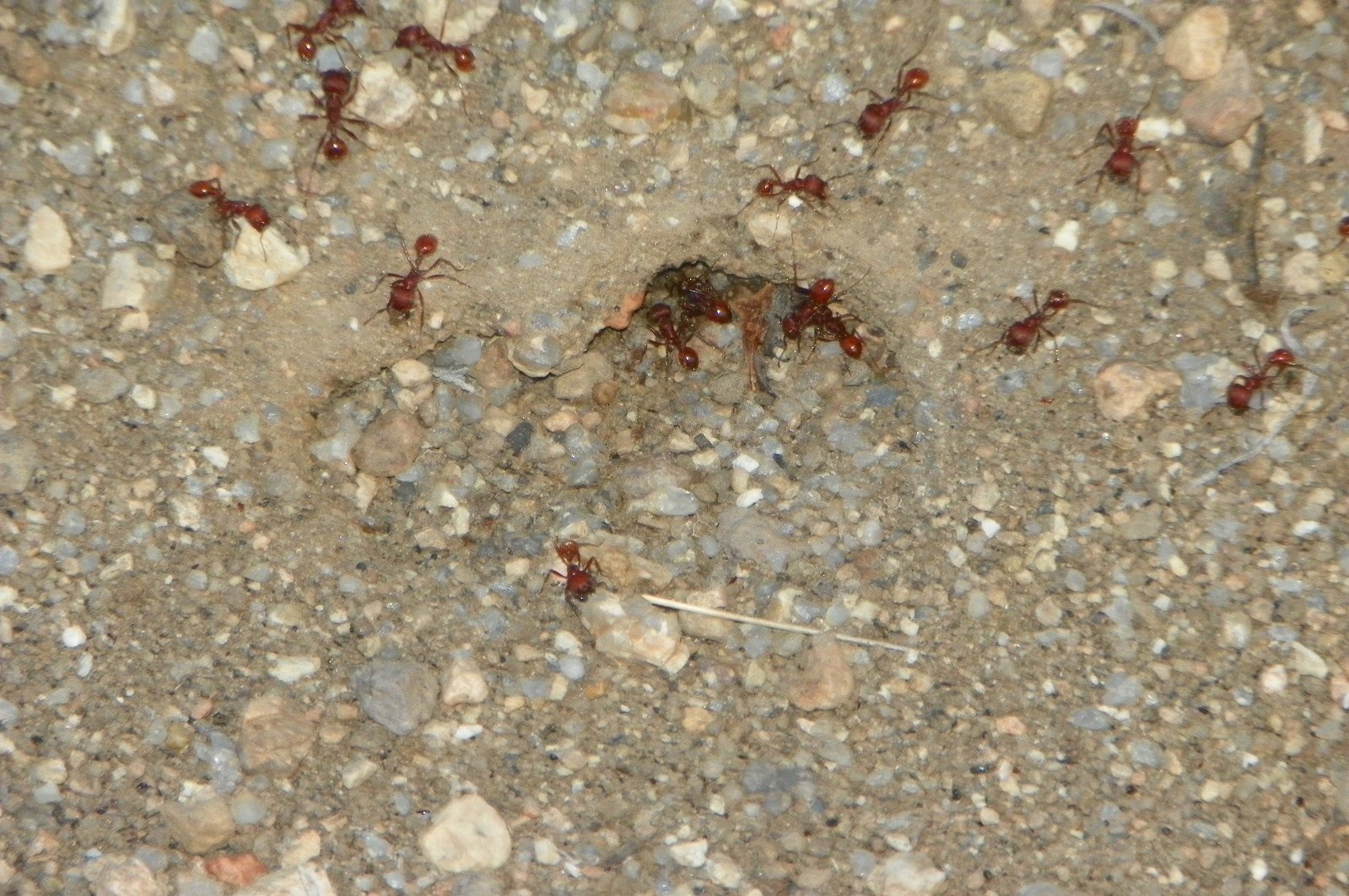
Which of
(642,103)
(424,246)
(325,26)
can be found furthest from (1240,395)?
(325,26)

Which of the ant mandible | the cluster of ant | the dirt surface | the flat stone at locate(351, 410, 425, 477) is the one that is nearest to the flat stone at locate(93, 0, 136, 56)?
the dirt surface

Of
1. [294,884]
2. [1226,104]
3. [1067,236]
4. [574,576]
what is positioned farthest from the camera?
[1067,236]

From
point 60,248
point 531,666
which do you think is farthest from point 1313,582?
point 60,248

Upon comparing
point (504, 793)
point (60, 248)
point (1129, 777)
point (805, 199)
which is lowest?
point (504, 793)

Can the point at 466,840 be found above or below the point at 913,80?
below

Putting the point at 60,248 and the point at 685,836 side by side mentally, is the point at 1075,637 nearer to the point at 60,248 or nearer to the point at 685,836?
the point at 685,836

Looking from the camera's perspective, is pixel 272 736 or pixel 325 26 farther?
pixel 325 26

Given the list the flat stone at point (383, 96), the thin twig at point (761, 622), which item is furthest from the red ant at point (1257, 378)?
the flat stone at point (383, 96)

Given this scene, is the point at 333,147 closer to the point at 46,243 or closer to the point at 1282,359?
the point at 46,243
